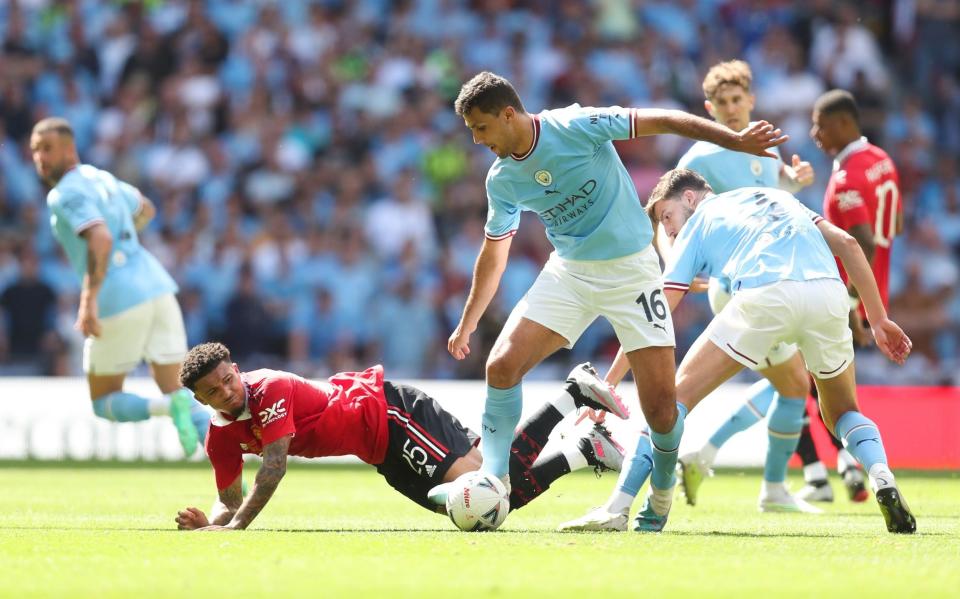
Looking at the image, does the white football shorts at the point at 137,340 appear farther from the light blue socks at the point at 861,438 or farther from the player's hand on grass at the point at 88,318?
the light blue socks at the point at 861,438

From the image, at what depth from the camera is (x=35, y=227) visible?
Answer: 58.5 feet

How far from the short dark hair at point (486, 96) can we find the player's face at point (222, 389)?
5.37 feet

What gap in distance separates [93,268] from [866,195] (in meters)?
5.42

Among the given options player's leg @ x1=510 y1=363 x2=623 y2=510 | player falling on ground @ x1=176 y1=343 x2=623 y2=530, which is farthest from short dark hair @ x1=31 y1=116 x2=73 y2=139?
player's leg @ x1=510 y1=363 x2=623 y2=510

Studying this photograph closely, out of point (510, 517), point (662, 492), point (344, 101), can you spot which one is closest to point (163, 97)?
point (344, 101)

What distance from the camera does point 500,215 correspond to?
720cm

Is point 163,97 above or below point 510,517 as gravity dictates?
above

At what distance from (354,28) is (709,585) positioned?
15830mm

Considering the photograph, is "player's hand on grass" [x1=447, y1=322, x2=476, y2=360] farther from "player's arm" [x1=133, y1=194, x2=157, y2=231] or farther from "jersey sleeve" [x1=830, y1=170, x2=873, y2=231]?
"player's arm" [x1=133, y1=194, x2=157, y2=231]

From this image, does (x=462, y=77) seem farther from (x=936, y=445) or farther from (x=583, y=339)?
(x=936, y=445)

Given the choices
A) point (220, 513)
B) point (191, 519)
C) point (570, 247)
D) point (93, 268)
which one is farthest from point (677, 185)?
point (93, 268)

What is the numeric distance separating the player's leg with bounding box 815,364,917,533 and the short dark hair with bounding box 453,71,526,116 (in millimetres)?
2195

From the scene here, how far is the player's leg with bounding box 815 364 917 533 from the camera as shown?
6.84m

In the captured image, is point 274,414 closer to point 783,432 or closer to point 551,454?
point 551,454
